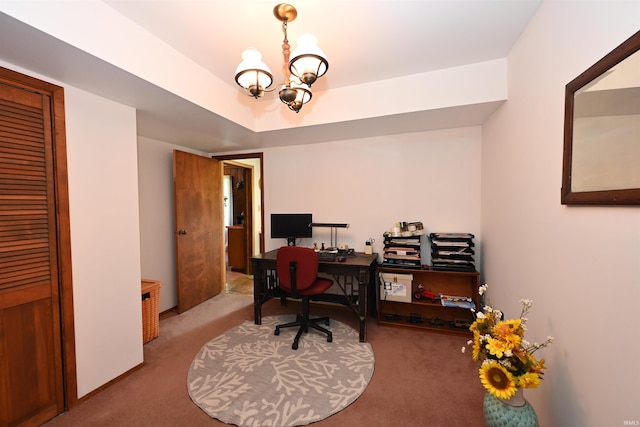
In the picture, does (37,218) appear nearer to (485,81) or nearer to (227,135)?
(227,135)

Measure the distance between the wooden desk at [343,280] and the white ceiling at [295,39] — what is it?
58.3 inches

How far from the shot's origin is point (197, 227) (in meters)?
3.51

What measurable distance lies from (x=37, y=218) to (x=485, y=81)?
10.9 ft

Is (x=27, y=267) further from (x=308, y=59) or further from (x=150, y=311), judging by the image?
(x=308, y=59)

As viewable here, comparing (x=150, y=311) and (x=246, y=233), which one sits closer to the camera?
(x=150, y=311)

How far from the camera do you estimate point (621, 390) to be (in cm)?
89

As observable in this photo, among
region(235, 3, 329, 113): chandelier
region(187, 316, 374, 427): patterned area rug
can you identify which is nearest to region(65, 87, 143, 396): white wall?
region(187, 316, 374, 427): patterned area rug

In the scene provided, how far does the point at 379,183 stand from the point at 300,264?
1457 mm

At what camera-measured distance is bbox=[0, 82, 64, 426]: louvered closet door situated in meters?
1.45

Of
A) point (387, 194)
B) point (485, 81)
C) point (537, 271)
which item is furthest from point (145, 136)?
point (537, 271)

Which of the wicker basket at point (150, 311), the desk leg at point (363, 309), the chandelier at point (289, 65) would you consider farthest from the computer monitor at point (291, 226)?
the chandelier at point (289, 65)

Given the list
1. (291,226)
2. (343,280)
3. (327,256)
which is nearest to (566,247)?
(327,256)

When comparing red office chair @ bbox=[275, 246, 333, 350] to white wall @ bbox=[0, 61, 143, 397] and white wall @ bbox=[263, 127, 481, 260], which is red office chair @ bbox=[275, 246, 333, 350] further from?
white wall @ bbox=[0, 61, 143, 397]

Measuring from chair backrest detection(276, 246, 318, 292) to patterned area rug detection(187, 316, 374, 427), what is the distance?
2.00ft
